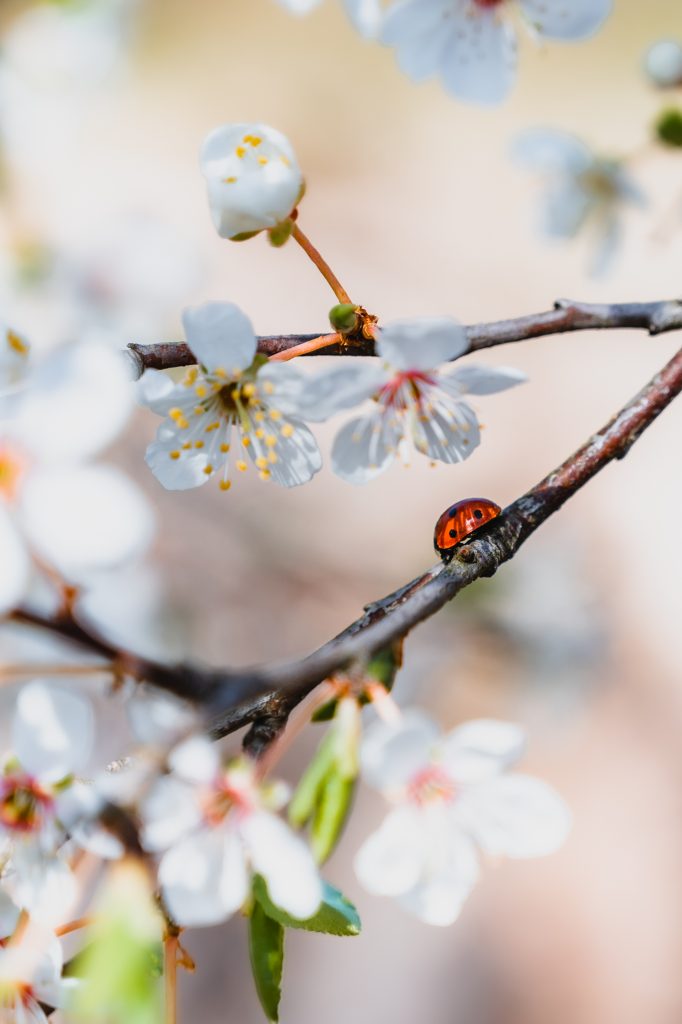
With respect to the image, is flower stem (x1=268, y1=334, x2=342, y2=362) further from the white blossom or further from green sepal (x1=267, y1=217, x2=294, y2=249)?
the white blossom

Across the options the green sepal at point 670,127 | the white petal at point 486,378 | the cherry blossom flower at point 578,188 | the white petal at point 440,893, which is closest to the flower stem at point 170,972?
the white petal at point 440,893

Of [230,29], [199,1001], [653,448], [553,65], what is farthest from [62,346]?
[230,29]

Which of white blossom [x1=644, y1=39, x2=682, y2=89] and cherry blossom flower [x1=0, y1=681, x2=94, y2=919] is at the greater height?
white blossom [x1=644, y1=39, x2=682, y2=89]

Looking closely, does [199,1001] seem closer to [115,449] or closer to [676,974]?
[676,974]

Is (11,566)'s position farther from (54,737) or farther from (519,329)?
(519,329)

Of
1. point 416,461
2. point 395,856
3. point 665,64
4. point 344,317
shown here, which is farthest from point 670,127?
point 416,461

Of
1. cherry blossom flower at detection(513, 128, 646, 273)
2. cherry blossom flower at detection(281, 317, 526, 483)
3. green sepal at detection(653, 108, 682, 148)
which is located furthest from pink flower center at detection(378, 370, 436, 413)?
cherry blossom flower at detection(513, 128, 646, 273)
